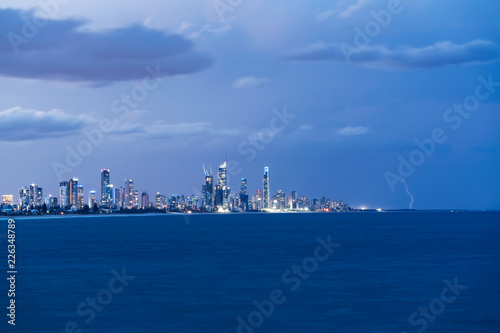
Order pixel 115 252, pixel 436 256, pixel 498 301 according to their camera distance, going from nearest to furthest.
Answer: pixel 498 301
pixel 436 256
pixel 115 252

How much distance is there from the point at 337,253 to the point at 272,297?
135 ft

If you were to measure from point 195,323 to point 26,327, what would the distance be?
985 centimetres

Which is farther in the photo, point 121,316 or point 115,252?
point 115,252

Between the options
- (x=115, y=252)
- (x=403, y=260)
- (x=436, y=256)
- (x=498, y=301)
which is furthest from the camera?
(x=115, y=252)

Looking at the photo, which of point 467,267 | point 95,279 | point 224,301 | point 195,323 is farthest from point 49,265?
point 467,267

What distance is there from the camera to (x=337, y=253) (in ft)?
291

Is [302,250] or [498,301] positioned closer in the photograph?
[498,301]

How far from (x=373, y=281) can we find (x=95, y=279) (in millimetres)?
25215

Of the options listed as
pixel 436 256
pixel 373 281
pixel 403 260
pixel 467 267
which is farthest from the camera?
pixel 436 256

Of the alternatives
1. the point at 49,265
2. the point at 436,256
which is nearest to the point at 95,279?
the point at 49,265

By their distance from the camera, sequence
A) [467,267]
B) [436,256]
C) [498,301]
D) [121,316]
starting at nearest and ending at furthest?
[121,316]
[498,301]
[467,267]
[436,256]

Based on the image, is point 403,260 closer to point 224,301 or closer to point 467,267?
point 467,267

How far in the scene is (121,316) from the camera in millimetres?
41125

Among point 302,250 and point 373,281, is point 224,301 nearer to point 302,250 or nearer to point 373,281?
point 373,281
